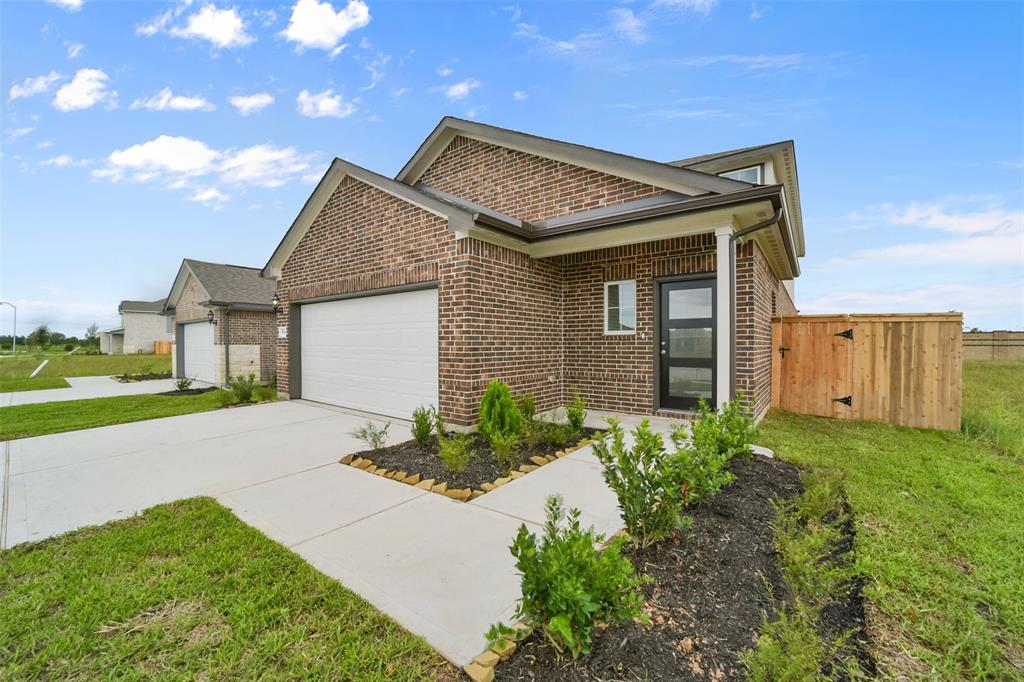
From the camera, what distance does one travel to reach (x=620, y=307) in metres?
7.35

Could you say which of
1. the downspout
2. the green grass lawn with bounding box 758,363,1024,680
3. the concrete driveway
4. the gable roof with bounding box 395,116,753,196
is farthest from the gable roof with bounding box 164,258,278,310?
the green grass lawn with bounding box 758,363,1024,680

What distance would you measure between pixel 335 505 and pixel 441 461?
1.34 meters

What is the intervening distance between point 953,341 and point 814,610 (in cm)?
727

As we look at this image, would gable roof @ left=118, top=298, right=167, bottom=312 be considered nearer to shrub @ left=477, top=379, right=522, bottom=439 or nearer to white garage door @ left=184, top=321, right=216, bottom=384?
white garage door @ left=184, top=321, right=216, bottom=384

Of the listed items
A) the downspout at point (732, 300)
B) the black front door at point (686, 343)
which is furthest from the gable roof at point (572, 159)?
the black front door at point (686, 343)

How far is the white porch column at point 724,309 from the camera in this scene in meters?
5.35

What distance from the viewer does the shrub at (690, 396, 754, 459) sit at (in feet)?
10.6

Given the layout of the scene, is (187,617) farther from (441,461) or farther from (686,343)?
(686,343)

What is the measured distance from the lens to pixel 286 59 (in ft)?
27.0

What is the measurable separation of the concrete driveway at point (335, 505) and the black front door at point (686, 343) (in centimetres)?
250

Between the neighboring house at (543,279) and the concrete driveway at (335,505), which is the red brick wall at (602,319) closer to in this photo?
the neighboring house at (543,279)

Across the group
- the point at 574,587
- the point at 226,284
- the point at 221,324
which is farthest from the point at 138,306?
the point at 574,587

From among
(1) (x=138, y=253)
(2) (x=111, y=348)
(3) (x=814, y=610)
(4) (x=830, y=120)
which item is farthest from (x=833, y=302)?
(2) (x=111, y=348)

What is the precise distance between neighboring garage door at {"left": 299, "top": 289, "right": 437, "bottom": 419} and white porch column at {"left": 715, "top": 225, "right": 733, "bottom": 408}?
165 inches
